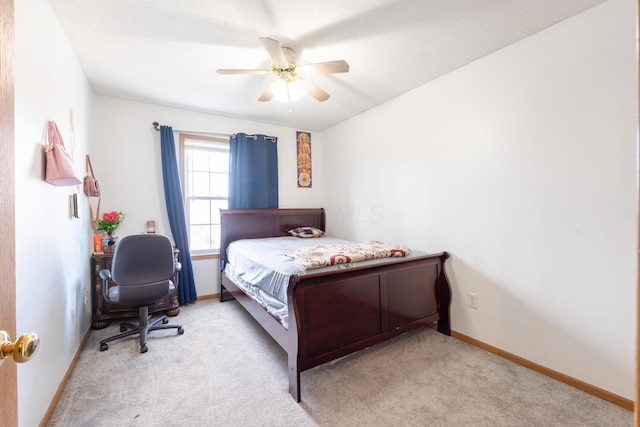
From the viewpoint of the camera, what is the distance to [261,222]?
3900 millimetres

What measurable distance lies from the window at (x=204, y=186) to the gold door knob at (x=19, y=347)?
3254mm

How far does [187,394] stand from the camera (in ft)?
5.91

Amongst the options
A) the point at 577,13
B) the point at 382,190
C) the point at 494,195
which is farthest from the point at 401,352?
the point at 577,13

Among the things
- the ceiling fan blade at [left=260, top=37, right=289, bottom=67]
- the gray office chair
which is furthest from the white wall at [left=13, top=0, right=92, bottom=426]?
the ceiling fan blade at [left=260, top=37, right=289, bottom=67]

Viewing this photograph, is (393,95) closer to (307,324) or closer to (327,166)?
(327,166)

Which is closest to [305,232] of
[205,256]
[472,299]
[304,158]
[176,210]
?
[304,158]

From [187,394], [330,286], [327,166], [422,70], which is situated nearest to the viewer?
[187,394]

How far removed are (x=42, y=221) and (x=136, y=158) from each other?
76.7 inches

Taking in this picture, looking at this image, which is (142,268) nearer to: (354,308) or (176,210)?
(176,210)

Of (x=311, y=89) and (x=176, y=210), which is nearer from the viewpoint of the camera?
(x=311, y=89)

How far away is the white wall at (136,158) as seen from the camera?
123 inches

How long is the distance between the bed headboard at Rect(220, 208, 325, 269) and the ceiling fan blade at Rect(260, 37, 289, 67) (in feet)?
7.14

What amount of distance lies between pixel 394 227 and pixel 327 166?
168 centimetres

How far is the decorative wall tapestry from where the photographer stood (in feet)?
14.4
